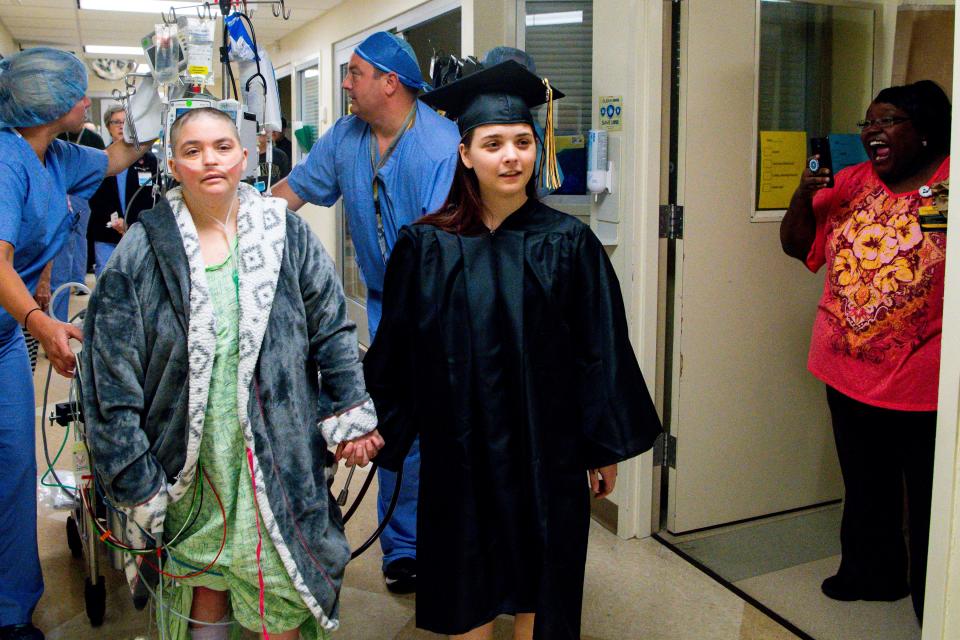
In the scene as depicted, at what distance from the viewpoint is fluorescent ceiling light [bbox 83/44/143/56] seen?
933 cm

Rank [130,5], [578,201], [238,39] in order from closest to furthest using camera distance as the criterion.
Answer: [238,39] < [578,201] < [130,5]

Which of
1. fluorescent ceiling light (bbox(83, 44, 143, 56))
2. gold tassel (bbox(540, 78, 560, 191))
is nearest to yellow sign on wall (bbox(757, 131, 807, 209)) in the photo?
gold tassel (bbox(540, 78, 560, 191))

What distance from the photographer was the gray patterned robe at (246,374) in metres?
1.66

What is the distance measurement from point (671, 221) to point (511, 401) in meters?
1.31

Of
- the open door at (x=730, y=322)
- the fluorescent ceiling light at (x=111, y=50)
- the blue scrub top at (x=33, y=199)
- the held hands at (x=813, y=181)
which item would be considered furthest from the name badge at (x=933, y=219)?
the fluorescent ceiling light at (x=111, y=50)

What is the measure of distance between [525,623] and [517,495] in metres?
0.32

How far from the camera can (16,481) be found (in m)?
2.31

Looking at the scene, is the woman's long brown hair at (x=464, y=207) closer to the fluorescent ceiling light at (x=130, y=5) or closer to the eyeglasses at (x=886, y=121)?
the eyeglasses at (x=886, y=121)

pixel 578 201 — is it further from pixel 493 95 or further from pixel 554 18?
pixel 493 95

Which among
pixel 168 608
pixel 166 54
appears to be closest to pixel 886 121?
pixel 166 54

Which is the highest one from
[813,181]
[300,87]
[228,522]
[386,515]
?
[300,87]

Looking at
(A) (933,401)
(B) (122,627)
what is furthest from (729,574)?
(B) (122,627)

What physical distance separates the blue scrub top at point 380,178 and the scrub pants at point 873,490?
1322mm

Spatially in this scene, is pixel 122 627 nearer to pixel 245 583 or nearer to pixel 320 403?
pixel 245 583
